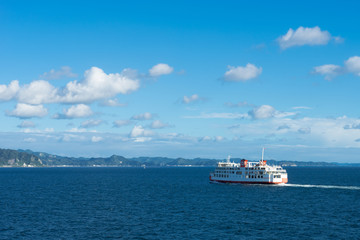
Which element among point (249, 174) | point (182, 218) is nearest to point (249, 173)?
point (249, 174)

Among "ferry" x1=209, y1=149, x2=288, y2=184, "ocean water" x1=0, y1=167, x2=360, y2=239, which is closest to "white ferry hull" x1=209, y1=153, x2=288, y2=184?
"ferry" x1=209, y1=149, x2=288, y2=184

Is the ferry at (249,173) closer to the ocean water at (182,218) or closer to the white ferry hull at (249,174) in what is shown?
the white ferry hull at (249,174)

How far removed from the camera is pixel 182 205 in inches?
4183

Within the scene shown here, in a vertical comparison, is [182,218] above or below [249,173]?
below

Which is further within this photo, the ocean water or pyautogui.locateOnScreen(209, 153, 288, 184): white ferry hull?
pyautogui.locateOnScreen(209, 153, 288, 184): white ferry hull

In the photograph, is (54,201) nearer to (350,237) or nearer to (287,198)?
(287,198)

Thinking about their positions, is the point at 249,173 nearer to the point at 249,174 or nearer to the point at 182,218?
the point at 249,174

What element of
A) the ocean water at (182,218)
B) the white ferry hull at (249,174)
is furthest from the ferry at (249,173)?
the ocean water at (182,218)

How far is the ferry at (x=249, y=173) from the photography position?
550 ft

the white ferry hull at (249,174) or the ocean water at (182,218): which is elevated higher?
the white ferry hull at (249,174)

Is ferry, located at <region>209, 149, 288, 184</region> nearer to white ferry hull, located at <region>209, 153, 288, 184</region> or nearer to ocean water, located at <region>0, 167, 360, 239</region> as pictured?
white ferry hull, located at <region>209, 153, 288, 184</region>

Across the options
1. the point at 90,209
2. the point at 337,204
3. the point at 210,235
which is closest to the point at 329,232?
the point at 210,235

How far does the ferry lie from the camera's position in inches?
6594

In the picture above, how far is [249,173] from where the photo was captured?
6895 inches
